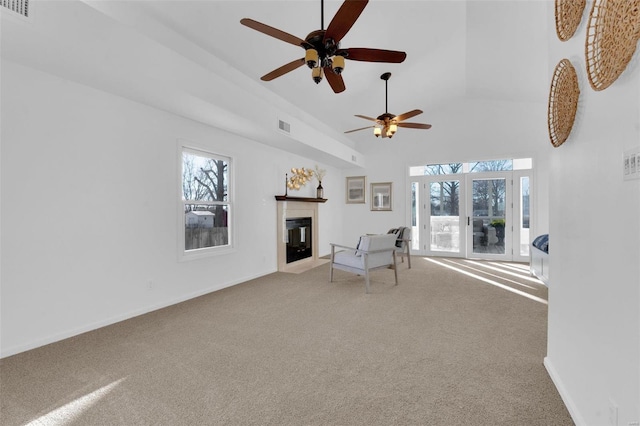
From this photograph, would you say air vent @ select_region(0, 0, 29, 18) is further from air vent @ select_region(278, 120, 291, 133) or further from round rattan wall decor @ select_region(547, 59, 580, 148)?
round rattan wall decor @ select_region(547, 59, 580, 148)

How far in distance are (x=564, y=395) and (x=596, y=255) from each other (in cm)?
93

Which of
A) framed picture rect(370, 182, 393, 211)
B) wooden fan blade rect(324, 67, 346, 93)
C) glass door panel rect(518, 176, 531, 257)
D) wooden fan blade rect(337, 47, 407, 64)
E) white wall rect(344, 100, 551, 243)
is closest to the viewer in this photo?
wooden fan blade rect(337, 47, 407, 64)

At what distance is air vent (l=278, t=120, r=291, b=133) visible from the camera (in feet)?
14.8

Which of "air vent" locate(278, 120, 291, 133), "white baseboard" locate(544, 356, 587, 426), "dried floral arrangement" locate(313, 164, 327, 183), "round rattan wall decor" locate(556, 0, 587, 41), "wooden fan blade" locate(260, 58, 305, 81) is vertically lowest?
"white baseboard" locate(544, 356, 587, 426)

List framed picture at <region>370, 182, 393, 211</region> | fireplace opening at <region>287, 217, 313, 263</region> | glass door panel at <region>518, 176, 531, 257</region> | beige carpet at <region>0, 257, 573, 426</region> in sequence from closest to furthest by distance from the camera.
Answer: beige carpet at <region>0, 257, 573, 426</region> → fireplace opening at <region>287, 217, 313, 263</region> → glass door panel at <region>518, 176, 531, 257</region> → framed picture at <region>370, 182, 393, 211</region>

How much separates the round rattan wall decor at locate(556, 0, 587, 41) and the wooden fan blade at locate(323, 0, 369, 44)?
1.09 metres

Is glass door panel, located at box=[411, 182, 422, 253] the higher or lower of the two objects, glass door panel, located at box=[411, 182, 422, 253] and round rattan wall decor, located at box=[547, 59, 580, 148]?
the lower

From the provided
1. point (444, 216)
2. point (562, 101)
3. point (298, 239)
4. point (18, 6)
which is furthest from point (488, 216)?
point (18, 6)

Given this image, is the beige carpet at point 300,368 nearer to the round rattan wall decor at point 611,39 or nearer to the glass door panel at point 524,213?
the round rattan wall decor at point 611,39

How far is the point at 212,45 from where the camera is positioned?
3.25 meters

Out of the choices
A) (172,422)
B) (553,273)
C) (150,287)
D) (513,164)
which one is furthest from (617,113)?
(513,164)

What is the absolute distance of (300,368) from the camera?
209 centimetres

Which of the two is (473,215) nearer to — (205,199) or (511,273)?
(511,273)

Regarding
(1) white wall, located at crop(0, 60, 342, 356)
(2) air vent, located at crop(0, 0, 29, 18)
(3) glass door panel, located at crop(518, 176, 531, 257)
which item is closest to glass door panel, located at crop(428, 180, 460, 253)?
(3) glass door panel, located at crop(518, 176, 531, 257)
